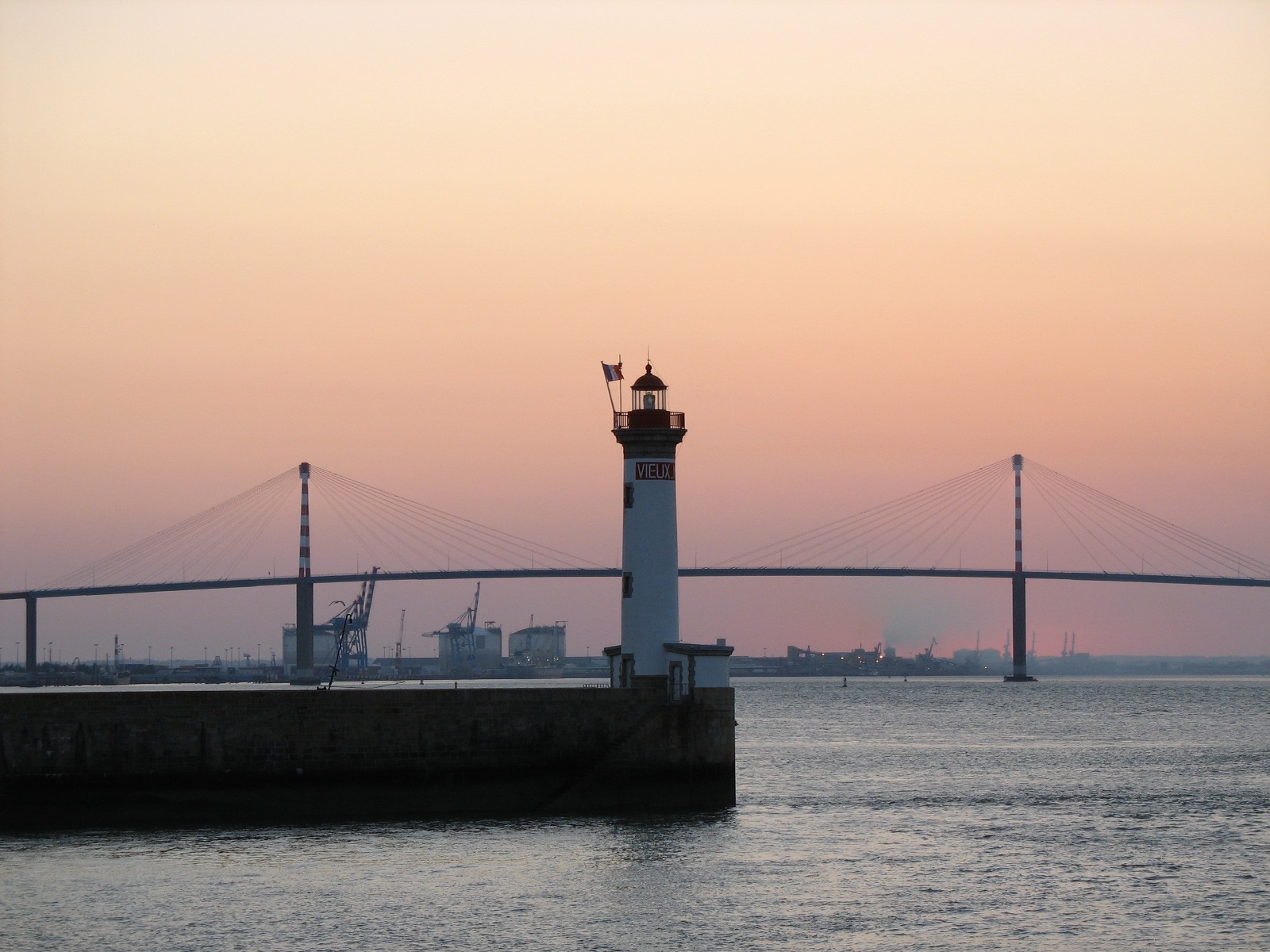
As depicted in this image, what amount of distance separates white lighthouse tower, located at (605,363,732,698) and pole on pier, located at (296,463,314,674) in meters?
76.6

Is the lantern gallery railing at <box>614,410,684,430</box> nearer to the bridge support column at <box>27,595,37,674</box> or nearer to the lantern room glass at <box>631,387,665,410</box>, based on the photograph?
the lantern room glass at <box>631,387,665,410</box>

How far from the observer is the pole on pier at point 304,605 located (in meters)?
101

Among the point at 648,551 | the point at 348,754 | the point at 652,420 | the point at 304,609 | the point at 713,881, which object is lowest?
the point at 713,881

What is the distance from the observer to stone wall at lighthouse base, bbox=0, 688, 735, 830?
22.4 metres

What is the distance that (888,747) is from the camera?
147 ft

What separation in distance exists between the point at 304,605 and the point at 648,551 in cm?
7825

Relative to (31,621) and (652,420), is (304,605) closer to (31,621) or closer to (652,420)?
(31,621)

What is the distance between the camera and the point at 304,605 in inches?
3981

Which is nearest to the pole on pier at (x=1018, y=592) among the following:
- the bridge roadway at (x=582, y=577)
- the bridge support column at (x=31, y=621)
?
the bridge roadway at (x=582, y=577)

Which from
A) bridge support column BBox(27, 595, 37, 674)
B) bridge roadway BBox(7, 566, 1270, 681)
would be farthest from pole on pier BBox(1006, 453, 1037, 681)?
bridge support column BBox(27, 595, 37, 674)

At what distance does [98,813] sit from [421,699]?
4635 millimetres

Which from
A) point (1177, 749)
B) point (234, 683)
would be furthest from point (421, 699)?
point (234, 683)

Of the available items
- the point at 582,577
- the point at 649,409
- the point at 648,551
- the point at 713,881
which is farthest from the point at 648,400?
the point at 582,577

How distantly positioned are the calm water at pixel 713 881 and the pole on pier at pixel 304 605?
74123 millimetres
